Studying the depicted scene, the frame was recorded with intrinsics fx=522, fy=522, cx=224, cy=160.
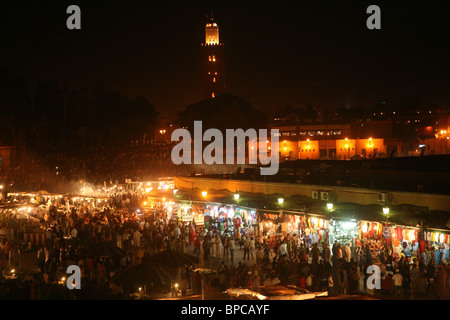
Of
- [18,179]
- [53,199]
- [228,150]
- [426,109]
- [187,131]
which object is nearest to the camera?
[53,199]

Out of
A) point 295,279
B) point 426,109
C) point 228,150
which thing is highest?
point 426,109

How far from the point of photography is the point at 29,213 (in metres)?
23.4

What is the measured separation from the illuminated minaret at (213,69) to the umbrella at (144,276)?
7610 cm

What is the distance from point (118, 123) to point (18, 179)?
32.4 m

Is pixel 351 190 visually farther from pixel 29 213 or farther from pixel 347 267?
pixel 29 213

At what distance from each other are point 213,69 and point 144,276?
3123 inches

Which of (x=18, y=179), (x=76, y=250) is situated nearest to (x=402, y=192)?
(x=76, y=250)

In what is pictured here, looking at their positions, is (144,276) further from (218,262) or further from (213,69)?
(213,69)

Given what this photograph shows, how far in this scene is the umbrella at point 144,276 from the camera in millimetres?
11508

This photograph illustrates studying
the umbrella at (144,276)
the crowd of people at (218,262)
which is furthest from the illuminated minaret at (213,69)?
the umbrella at (144,276)

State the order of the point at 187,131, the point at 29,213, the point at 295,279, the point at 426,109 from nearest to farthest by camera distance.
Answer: the point at 295,279 < the point at 29,213 < the point at 187,131 < the point at 426,109


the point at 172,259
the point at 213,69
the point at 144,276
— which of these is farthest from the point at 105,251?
the point at 213,69

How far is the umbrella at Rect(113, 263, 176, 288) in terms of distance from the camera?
11.5 meters

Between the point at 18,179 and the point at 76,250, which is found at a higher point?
the point at 18,179
